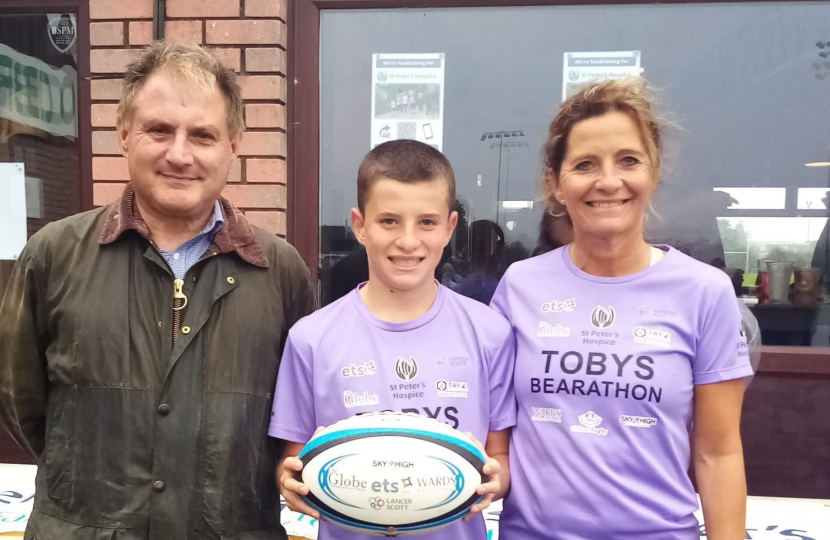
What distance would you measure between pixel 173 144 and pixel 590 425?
140 cm

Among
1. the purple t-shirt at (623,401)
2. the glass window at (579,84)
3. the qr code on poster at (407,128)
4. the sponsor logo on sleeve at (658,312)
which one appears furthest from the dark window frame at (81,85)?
the sponsor logo on sleeve at (658,312)

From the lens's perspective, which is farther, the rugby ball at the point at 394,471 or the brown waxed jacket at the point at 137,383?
the brown waxed jacket at the point at 137,383

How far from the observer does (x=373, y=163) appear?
187 cm

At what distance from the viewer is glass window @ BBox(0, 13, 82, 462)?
12.9 ft

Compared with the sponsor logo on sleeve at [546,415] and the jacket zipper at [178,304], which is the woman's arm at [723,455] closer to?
the sponsor logo on sleeve at [546,415]

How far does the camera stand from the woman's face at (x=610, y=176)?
1684 millimetres

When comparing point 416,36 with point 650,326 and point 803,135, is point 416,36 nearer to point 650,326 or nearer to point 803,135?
point 803,135

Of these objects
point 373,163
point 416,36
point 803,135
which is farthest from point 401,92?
point 803,135

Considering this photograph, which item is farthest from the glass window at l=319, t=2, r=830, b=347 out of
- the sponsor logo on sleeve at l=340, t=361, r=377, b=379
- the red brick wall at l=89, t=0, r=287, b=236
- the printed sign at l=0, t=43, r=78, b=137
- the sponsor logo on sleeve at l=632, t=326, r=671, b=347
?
the sponsor logo on sleeve at l=340, t=361, r=377, b=379

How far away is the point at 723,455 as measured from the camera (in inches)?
66.4

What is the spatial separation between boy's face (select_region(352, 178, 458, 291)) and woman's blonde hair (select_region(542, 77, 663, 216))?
16.0 inches

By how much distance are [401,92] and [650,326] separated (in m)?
2.63

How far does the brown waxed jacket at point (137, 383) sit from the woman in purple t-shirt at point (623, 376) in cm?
80

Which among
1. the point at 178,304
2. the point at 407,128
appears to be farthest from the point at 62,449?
the point at 407,128
